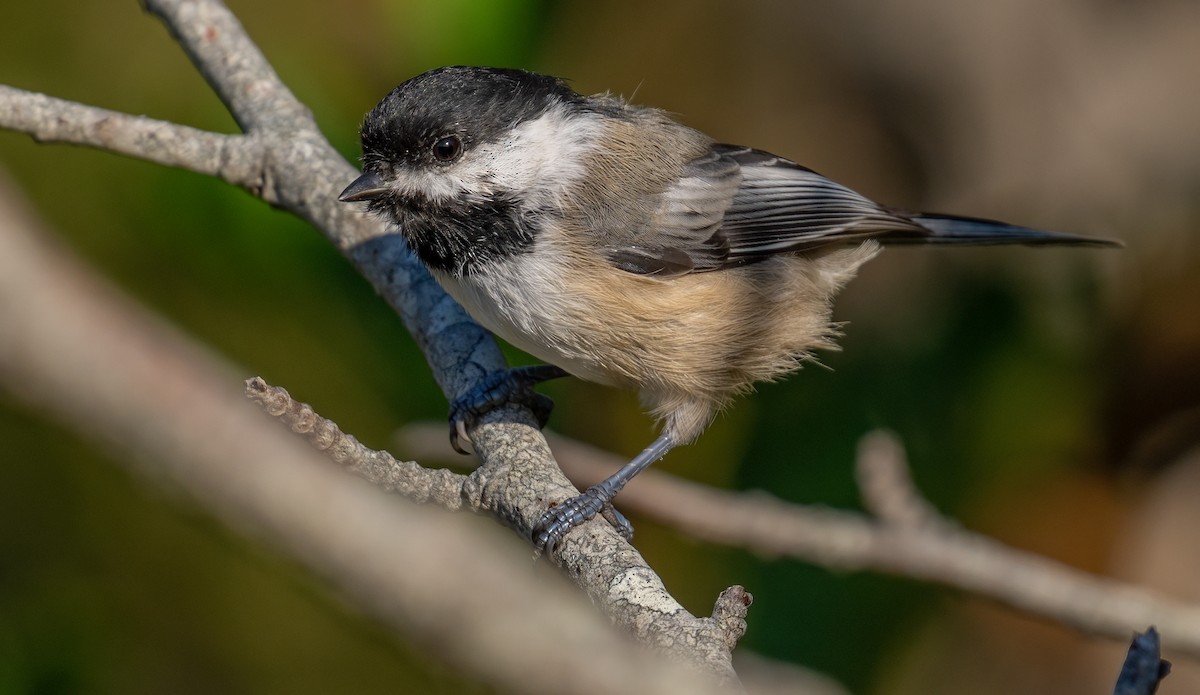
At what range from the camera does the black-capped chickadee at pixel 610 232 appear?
231cm

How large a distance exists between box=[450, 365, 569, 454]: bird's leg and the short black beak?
19.2 inches

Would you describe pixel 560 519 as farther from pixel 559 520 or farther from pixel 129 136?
pixel 129 136

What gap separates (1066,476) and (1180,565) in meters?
0.52

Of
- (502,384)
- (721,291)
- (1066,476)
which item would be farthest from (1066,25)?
(502,384)

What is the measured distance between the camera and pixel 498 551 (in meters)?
0.56

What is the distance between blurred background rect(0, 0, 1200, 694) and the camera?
2270 mm

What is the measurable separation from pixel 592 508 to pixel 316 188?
109cm

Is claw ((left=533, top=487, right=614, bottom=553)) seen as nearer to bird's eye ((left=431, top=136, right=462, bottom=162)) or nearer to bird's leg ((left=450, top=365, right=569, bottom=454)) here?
bird's leg ((left=450, top=365, right=569, bottom=454))

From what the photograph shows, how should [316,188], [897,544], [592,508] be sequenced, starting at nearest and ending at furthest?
[592,508] < [316,188] < [897,544]

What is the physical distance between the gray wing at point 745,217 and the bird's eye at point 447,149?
0.45 meters

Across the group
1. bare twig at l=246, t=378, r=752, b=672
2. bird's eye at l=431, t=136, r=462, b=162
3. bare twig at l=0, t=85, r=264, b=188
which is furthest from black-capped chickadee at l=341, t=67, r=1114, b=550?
bare twig at l=0, t=85, r=264, b=188

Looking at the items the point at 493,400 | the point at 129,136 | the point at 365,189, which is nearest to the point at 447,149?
the point at 365,189

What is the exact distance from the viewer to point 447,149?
7.68ft

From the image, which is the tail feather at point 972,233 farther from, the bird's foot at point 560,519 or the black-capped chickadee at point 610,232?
the bird's foot at point 560,519
